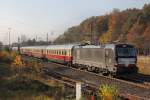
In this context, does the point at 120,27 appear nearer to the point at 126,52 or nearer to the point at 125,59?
the point at 126,52

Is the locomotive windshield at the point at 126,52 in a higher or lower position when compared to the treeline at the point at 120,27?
lower

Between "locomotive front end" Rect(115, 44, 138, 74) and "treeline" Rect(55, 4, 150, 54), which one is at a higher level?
"treeline" Rect(55, 4, 150, 54)

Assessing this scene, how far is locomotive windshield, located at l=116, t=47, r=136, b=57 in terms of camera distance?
29.5 meters

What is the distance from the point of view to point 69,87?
24281 millimetres

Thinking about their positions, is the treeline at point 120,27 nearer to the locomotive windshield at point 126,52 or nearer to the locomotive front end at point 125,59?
the locomotive windshield at point 126,52

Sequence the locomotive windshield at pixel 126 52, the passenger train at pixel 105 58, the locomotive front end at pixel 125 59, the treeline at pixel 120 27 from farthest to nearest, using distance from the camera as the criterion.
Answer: the treeline at pixel 120 27 → the locomotive windshield at pixel 126 52 → the passenger train at pixel 105 58 → the locomotive front end at pixel 125 59

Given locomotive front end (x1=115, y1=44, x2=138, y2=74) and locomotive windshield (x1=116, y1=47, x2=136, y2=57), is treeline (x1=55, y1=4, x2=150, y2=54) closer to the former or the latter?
locomotive windshield (x1=116, y1=47, x2=136, y2=57)

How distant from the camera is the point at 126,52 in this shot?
30.0 metres

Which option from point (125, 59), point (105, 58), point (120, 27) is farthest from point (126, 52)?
point (120, 27)

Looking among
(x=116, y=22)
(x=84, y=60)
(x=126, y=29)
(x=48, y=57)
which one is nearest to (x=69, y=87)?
(x=84, y=60)

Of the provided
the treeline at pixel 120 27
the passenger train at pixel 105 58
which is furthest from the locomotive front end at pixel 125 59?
the treeline at pixel 120 27

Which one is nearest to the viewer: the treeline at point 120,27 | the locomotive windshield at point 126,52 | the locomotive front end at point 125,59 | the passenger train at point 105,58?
the locomotive front end at point 125,59

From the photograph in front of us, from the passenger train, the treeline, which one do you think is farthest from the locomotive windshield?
the treeline

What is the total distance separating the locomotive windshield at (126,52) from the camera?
29531 millimetres
